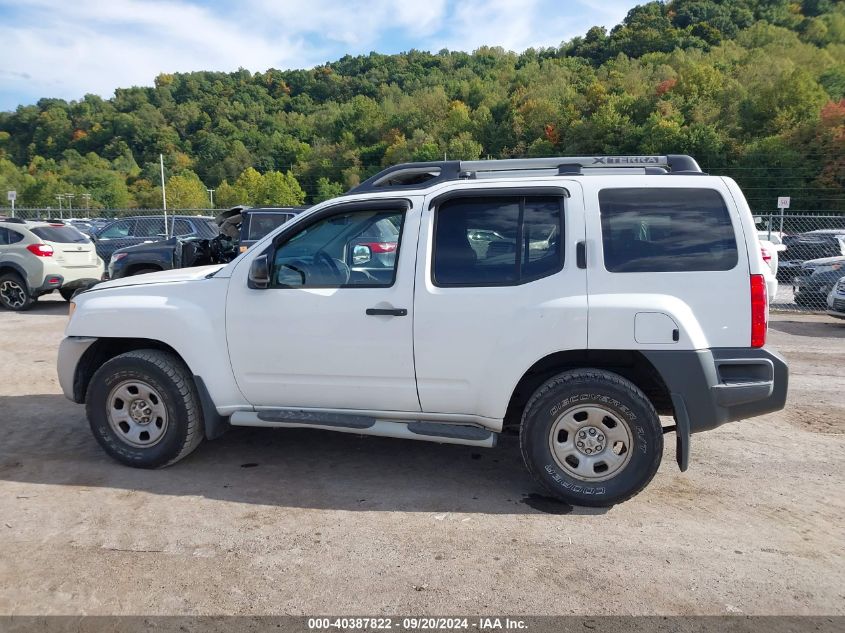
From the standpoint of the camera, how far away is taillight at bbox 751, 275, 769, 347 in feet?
12.3

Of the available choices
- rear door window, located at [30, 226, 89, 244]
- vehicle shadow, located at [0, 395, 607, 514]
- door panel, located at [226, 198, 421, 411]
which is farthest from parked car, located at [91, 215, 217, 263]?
door panel, located at [226, 198, 421, 411]

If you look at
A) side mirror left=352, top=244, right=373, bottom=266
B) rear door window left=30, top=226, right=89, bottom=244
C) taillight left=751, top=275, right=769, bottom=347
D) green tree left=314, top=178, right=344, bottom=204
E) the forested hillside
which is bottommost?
taillight left=751, top=275, right=769, bottom=347

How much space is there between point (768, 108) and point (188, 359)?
64.6 metres

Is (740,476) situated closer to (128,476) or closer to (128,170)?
(128,476)

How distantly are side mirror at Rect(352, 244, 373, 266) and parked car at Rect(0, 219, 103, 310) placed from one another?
1010 centimetres

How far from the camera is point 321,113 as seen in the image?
278 feet

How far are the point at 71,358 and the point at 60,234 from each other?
914 centimetres

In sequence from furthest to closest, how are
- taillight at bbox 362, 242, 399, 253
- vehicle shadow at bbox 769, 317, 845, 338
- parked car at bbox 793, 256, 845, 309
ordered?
parked car at bbox 793, 256, 845, 309, vehicle shadow at bbox 769, 317, 845, 338, taillight at bbox 362, 242, 399, 253

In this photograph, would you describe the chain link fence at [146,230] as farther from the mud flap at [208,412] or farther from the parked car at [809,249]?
the parked car at [809,249]

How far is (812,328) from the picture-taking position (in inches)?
433

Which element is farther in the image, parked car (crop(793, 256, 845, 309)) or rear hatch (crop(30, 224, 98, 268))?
rear hatch (crop(30, 224, 98, 268))

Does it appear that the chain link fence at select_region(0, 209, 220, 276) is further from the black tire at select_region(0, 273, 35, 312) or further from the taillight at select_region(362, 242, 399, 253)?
the taillight at select_region(362, 242, 399, 253)

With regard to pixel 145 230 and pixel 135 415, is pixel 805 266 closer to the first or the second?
pixel 135 415

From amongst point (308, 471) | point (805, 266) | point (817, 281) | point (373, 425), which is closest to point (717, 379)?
point (373, 425)
